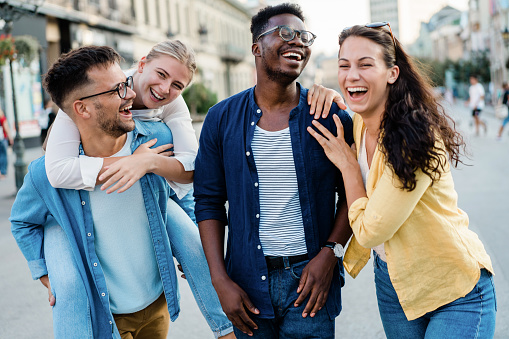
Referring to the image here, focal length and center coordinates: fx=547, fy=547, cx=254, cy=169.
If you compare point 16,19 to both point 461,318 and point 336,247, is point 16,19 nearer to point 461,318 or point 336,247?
point 336,247

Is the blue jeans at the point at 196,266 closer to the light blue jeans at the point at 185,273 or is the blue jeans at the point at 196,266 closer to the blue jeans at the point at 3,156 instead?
the light blue jeans at the point at 185,273

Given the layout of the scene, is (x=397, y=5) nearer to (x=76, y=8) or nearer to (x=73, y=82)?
(x=76, y=8)

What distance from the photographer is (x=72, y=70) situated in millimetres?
2418

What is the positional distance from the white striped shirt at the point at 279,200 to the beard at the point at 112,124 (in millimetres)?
581

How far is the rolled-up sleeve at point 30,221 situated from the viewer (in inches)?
96.0

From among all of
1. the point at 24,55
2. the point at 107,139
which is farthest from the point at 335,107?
the point at 24,55

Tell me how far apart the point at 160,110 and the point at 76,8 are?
2293 centimetres

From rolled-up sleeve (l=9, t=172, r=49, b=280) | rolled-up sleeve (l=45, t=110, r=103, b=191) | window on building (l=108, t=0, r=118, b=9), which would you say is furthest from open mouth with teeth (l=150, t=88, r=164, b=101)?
window on building (l=108, t=0, r=118, b=9)

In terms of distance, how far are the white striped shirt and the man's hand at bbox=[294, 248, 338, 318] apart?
0.31ft

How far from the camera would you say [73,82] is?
7.99 ft

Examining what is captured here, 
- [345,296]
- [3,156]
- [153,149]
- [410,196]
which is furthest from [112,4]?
[410,196]

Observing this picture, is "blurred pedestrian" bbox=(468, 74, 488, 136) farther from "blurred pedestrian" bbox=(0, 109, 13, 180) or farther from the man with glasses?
the man with glasses

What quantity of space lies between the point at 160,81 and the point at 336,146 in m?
1.06

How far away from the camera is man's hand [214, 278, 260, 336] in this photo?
2.38 m
